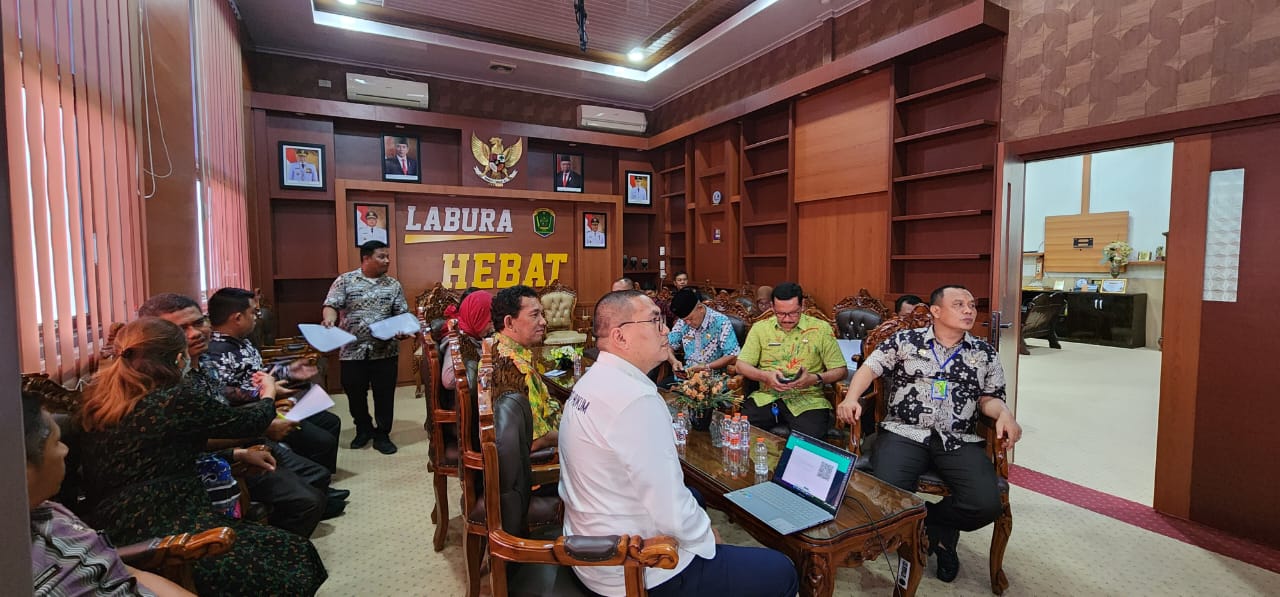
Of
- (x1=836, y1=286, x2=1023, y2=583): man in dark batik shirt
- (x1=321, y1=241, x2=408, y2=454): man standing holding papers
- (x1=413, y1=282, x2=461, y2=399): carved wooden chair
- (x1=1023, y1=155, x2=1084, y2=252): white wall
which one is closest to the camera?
(x1=836, y1=286, x2=1023, y2=583): man in dark batik shirt

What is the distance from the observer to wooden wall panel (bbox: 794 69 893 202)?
Answer: 464cm

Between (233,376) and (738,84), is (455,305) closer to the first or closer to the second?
(233,376)

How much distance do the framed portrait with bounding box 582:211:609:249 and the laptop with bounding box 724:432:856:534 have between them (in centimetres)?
550

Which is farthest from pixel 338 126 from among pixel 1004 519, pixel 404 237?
pixel 1004 519

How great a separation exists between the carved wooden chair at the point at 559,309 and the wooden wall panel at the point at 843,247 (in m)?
2.51

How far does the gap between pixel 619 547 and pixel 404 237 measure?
5.69 m

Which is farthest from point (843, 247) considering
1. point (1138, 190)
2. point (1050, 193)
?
point (1050, 193)

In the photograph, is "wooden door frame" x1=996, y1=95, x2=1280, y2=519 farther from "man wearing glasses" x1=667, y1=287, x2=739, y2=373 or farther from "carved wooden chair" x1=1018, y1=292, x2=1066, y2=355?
"carved wooden chair" x1=1018, y1=292, x2=1066, y2=355

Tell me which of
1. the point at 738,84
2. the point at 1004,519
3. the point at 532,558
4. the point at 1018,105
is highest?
the point at 738,84

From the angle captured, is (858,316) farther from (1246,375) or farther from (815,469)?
(815,469)

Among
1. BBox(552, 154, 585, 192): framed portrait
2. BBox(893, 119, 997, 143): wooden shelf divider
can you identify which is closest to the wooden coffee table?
BBox(893, 119, 997, 143): wooden shelf divider

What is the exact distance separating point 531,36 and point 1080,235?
9784 mm

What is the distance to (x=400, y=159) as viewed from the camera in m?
6.42

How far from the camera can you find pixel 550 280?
703cm
